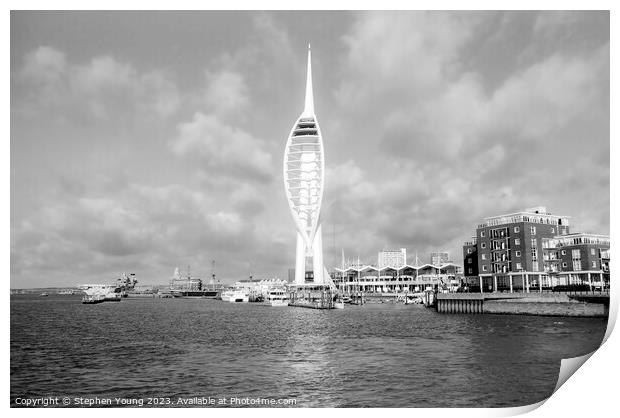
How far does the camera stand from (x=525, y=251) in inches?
1449

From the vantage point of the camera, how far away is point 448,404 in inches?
364

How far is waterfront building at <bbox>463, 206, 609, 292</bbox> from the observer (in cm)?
3634

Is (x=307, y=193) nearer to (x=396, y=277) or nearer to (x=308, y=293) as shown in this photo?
(x=308, y=293)

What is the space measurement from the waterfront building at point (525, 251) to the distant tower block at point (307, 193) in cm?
2392

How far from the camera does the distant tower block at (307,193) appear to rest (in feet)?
197

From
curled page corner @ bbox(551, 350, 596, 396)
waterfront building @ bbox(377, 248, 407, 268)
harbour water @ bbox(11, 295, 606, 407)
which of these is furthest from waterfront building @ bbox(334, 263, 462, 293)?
curled page corner @ bbox(551, 350, 596, 396)

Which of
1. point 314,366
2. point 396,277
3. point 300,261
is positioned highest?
point 300,261

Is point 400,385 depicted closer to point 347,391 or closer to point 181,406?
point 347,391

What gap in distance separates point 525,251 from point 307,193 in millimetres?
30118

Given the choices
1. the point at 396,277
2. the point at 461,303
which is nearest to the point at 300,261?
the point at 396,277

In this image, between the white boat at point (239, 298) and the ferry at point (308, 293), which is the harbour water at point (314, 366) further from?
the white boat at point (239, 298)
